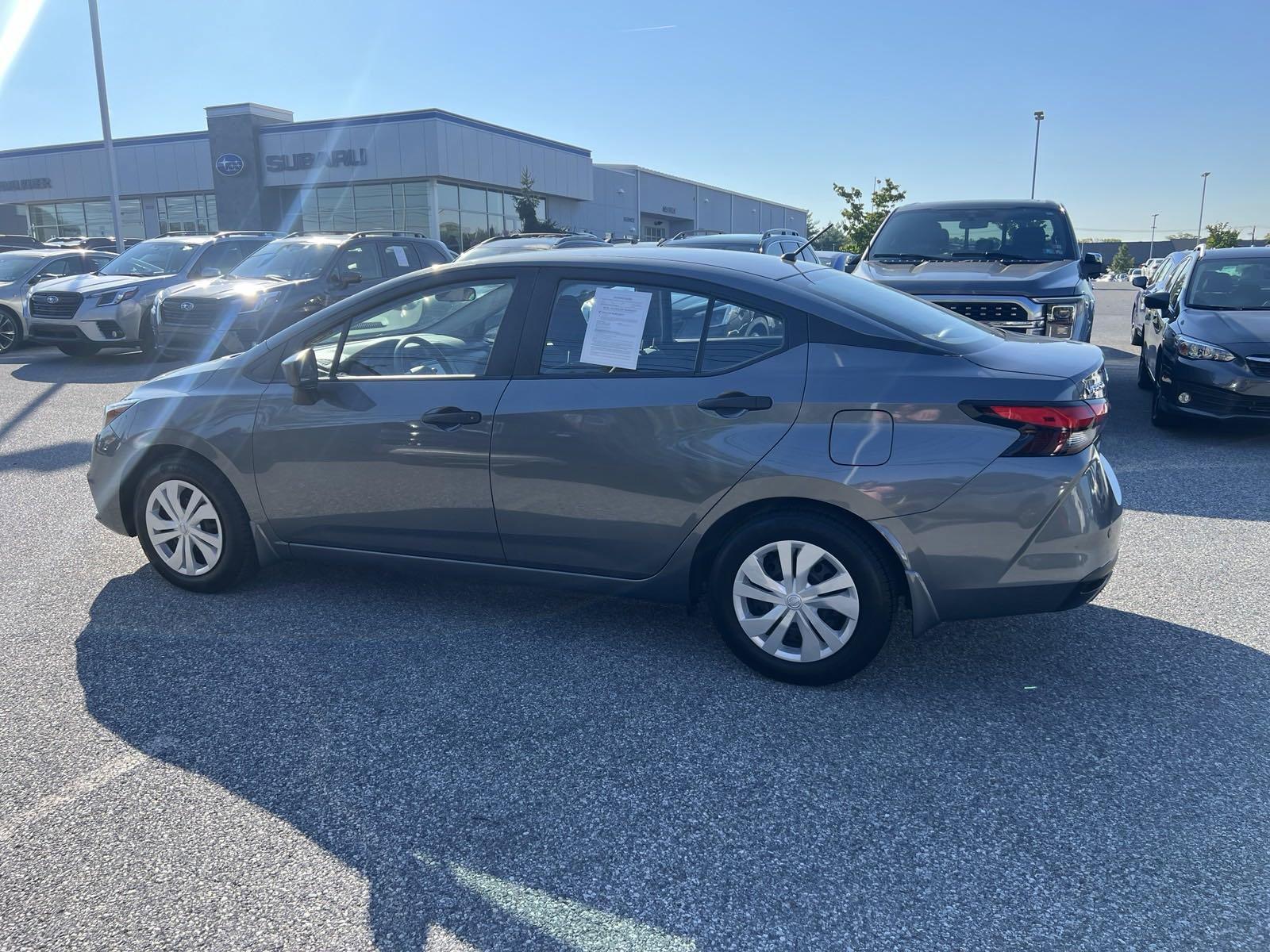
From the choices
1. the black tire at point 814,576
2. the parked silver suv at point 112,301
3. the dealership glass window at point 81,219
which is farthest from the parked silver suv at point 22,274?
the dealership glass window at point 81,219

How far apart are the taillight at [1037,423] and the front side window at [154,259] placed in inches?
564

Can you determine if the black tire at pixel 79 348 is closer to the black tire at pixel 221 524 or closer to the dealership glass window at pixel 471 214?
the black tire at pixel 221 524

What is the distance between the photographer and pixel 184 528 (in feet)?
15.4

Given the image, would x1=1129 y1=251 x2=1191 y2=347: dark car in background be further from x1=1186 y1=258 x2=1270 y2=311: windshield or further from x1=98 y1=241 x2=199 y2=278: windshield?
x1=98 y1=241 x2=199 y2=278: windshield

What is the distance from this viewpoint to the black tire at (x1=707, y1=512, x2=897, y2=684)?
3.56 m

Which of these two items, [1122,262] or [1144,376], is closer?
[1144,376]

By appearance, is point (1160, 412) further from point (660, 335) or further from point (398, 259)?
point (398, 259)

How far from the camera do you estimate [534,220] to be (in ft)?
139

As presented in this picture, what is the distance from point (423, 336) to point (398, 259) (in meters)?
9.51

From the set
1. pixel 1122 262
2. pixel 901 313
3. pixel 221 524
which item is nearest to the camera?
pixel 901 313

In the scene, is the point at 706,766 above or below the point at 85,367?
below

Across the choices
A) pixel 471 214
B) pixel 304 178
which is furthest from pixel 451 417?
pixel 304 178

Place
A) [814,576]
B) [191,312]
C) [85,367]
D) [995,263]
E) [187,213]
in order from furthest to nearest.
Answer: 1. [187,213]
2. [85,367]
3. [191,312]
4. [995,263]
5. [814,576]

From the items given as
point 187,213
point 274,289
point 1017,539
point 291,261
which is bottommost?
point 1017,539
